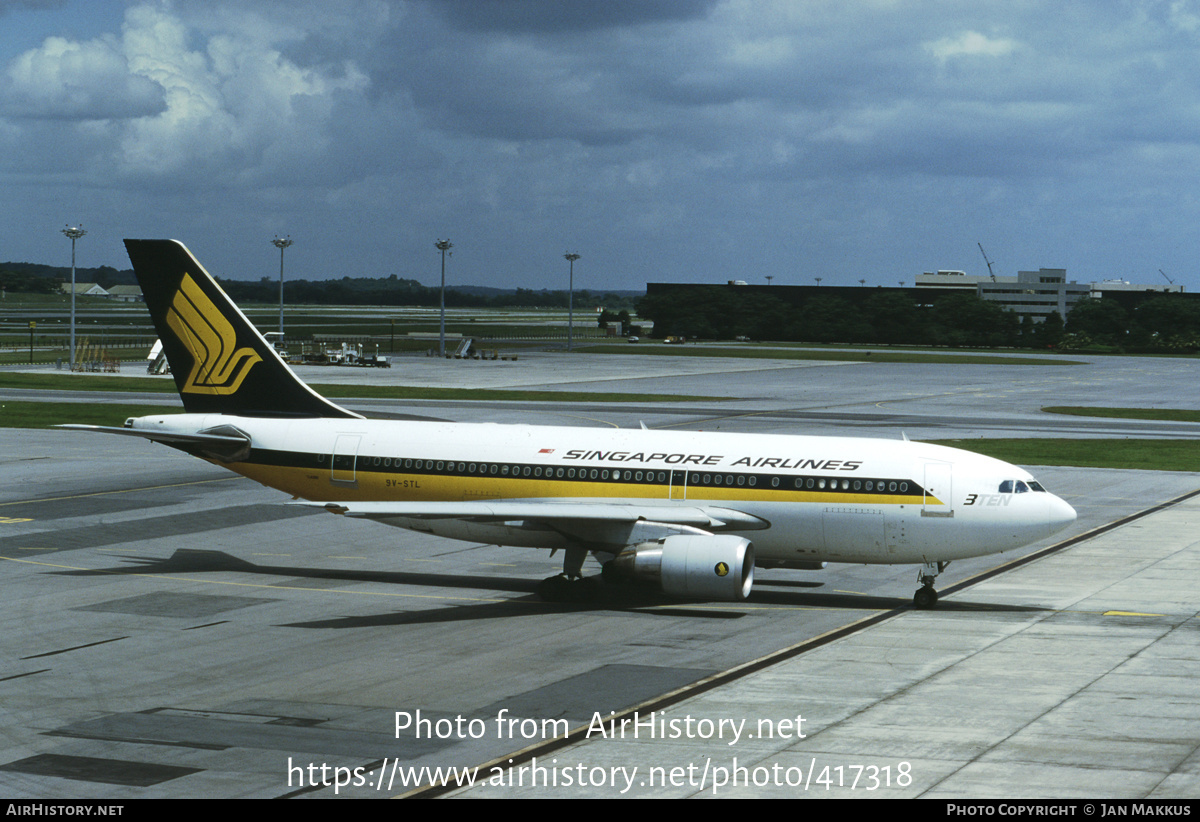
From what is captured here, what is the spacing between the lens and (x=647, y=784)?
20.3m

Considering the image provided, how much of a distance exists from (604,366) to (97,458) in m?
94.8

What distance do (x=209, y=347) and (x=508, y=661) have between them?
59.4 feet

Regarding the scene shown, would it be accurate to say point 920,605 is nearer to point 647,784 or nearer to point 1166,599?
point 1166,599

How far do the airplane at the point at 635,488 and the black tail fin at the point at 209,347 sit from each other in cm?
7

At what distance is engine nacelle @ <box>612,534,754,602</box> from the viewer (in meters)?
32.0

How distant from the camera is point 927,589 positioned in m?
34.7

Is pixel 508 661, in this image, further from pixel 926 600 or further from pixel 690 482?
pixel 926 600

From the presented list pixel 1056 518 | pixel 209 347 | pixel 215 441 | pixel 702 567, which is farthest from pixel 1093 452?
pixel 215 441

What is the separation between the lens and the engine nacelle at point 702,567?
3200 centimetres

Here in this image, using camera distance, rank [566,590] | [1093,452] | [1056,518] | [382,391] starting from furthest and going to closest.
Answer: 1. [382,391]
2. [1093,452]
3. [566,590]
4. [1056,518]

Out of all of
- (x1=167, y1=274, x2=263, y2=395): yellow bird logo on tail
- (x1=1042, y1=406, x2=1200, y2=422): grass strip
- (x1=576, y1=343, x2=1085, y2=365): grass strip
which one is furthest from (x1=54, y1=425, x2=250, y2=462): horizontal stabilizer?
(x1=576, y1=343, x2=1085, y2=365): grass strip

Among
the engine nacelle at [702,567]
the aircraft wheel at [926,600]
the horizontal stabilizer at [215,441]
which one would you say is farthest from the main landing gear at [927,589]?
the horizontal stabilizer at [215,441]

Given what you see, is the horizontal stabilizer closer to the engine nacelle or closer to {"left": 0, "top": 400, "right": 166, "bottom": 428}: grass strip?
the engine nacelle

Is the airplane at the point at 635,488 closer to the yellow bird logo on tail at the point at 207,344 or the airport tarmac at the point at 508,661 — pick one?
the yellow bird logo on tail at the point at 207,344
